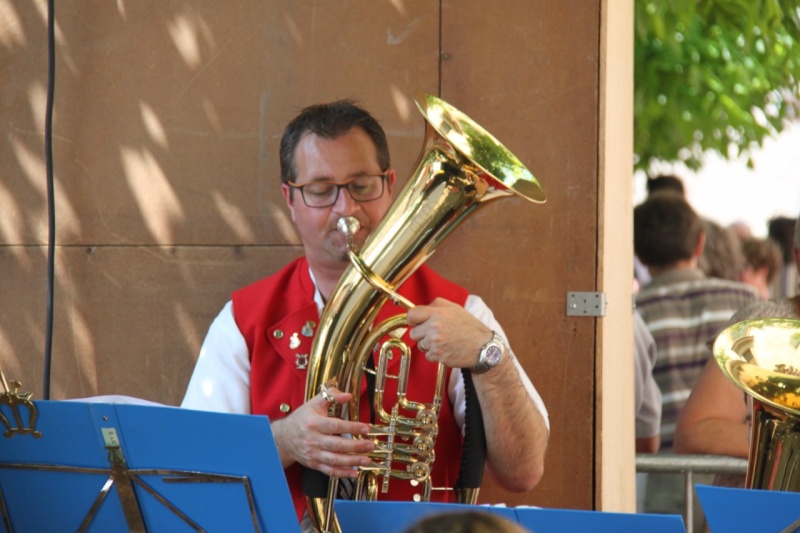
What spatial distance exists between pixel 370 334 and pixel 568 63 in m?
1.29

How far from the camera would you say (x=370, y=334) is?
2715 mm

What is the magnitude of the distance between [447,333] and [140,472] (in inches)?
29.8

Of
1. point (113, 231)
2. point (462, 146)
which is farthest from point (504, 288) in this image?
point (113, 231)

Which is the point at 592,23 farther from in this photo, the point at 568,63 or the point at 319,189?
the point at 319,189

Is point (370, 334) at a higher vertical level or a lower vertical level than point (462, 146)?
lower

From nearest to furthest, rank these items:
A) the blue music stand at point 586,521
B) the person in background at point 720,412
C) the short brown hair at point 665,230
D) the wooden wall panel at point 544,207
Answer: the blue music stand at point 586,521
the person in background at point 720,412
the wooden wall panel at point 544,207
the short brown hair at point 665,230

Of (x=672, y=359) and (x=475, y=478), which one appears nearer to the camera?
(x=475, y=478)

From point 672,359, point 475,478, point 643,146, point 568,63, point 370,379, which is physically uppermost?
point 643,146

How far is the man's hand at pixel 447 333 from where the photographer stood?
2.60 m

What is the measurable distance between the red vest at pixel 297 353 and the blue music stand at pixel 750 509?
1082 millimetres

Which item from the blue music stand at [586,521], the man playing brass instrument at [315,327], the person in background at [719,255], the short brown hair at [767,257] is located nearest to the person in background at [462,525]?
the blue music stand at [586,521]

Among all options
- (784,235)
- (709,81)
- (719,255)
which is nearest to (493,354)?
(719,255)

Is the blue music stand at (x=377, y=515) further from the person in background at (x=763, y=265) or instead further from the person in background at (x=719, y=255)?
the person in background at (x=763, y=265)

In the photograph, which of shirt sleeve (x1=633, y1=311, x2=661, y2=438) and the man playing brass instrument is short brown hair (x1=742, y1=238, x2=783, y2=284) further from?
the man playing brass instrument
